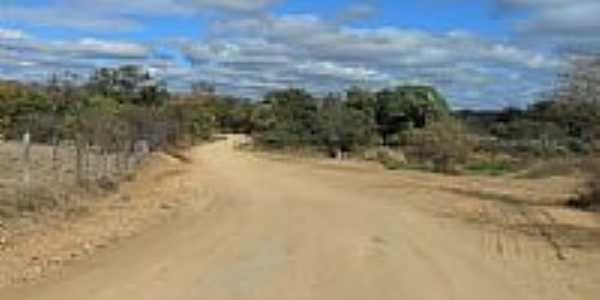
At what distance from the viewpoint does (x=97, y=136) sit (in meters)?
50.8

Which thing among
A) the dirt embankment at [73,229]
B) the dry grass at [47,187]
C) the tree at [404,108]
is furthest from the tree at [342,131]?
A: the dirt embankment at [73,229]

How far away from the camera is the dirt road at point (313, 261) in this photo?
13.6 meters

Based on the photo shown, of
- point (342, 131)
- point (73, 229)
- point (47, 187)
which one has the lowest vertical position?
point (342, 131)

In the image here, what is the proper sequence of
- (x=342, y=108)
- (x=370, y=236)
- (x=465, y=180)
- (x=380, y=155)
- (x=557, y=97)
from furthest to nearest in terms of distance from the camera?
(x=342, y=108), (x=380, y=155), (x=465, y=180), (x=557, y=97), (x=370, y=236)

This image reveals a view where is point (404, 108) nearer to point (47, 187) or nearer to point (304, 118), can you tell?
point (304, 118)

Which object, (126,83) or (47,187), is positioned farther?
(126,83)

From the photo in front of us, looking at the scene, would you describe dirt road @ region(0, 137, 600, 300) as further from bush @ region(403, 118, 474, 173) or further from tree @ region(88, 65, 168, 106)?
tree @ region(88, 65, 168, 106)

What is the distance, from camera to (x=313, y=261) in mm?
17016

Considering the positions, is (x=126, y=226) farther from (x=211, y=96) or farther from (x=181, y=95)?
(x=211, y=96)

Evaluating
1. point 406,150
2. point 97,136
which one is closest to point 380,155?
point 406,150

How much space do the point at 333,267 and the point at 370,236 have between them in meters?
5.64

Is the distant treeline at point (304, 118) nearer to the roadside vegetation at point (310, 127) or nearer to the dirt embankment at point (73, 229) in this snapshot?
the roadside vegetation at point (310, 127)

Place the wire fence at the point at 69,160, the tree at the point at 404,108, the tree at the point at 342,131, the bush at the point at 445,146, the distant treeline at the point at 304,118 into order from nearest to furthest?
the wire fence at the point at 69,160 → the distant treeline at the point at 304,118 → the bush at the point at 445,146 → the tree at the point at 342,131 → the tree at the point at 404,108

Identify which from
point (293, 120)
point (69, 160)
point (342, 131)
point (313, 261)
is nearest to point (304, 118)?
point (293, 120)
